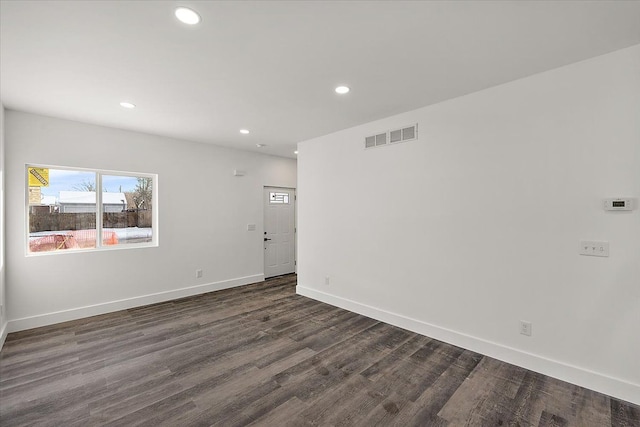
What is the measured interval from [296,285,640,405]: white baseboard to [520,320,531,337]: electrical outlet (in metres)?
0.18

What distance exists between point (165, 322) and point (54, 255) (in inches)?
68.1

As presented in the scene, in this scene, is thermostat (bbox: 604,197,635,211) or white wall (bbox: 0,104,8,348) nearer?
thermostat (bbox: 604,197,635,211)

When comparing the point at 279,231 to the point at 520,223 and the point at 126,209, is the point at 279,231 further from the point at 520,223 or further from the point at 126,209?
the point at 520,223

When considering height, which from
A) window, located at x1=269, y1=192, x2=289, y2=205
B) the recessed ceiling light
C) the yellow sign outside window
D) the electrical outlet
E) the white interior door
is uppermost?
the recessed ceiling light

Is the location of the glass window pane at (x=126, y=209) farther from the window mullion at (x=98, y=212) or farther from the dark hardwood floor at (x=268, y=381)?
the dark hardwood floor at (x=268, y=381)

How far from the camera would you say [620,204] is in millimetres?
2217

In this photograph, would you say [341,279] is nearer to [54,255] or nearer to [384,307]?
[384,307]

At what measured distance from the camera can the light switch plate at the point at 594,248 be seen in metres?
2.28

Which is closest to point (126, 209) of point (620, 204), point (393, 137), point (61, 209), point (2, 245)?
point (61, 209)

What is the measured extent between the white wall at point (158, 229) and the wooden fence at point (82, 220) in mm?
203

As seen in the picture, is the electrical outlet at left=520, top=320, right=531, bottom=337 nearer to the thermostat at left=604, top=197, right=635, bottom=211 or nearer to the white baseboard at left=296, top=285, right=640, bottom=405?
the white baseboard at left=296, top=285, right=640, bottom=405

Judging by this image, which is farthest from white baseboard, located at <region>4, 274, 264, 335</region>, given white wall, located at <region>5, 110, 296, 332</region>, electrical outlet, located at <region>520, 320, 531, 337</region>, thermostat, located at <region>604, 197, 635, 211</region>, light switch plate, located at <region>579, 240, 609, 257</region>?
thermostat, located at <region>604, 197, 635, 211</region>

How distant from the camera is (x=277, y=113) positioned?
11.7 feet

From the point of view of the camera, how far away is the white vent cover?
349cm
